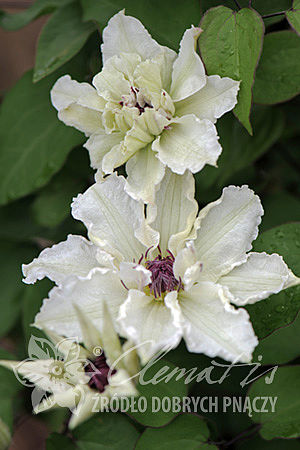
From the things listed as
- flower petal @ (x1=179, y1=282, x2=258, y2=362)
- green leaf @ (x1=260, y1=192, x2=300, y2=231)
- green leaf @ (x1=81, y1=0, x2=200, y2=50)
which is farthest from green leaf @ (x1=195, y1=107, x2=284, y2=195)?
flower petal @ (x1=179, y1=282, x2=258, y2=362)

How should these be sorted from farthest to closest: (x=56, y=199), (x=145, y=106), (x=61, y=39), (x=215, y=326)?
1. (x=56, y=199)
2. (x=61, y=39)
3. (x=145, y=106)
4. (x=215, y=326)

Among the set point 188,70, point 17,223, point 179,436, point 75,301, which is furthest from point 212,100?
point 17,223

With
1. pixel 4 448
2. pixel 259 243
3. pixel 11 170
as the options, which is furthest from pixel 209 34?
pixel 4 448

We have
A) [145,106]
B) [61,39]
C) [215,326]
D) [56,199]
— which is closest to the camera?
[215,326]

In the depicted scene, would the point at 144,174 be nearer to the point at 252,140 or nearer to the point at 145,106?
the point at 145,106

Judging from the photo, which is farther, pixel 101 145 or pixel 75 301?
pixel 101 145

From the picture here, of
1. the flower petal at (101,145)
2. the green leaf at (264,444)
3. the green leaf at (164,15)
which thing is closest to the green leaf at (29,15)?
the green leaf at (164,15)

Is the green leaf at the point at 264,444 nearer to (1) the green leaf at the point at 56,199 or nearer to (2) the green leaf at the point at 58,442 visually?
(2) the green leaf at the point at 58,442

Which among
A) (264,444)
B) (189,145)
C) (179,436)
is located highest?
(189,145)

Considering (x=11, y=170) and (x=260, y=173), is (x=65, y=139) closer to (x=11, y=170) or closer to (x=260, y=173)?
(x=11, y=170)
